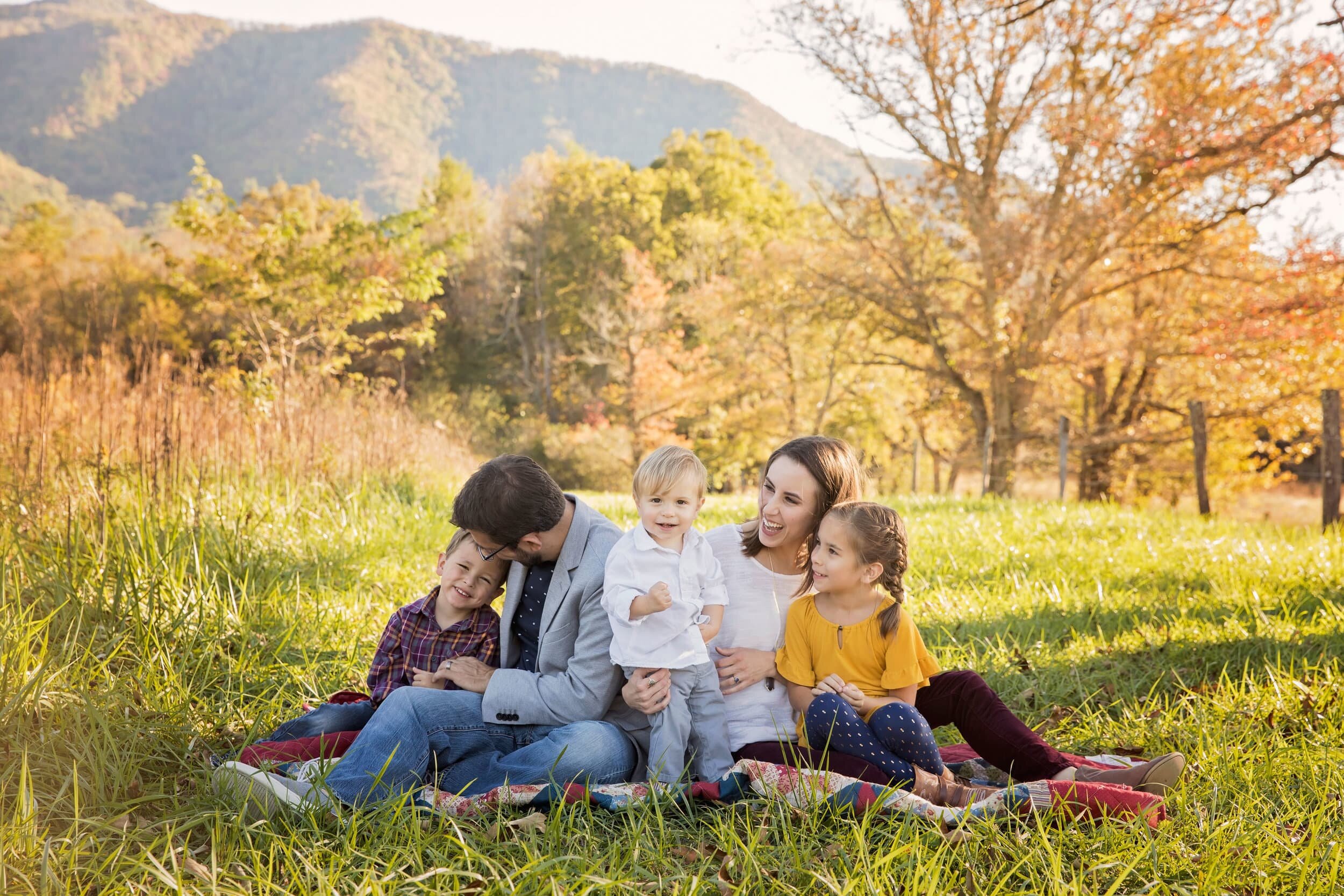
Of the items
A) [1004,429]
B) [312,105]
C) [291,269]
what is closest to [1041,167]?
[1004,429]

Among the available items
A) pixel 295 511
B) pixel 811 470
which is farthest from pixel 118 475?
pixel 811 470

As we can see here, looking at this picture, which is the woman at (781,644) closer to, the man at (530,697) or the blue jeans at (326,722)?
the man at (530,697)

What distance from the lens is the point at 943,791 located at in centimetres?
274

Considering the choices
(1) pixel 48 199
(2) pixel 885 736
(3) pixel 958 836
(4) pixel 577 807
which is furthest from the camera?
(1) pixel 48 199

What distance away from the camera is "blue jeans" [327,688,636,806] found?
2555mm

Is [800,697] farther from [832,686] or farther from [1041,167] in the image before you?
[1041,167]

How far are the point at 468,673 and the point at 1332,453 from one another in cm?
829

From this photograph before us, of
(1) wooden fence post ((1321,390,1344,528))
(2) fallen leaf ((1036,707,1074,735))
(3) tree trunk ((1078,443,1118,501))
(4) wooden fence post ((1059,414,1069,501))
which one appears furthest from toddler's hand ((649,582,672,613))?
(3) tree trunk ((1078,443,1118,501))

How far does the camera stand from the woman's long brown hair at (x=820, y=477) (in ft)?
9.98

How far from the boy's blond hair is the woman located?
1.15 ft

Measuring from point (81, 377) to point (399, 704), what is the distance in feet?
11.3

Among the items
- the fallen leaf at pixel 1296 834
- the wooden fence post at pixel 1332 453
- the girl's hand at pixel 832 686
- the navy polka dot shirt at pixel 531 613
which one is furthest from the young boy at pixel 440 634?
the wooden fence post at pixel 1332 453

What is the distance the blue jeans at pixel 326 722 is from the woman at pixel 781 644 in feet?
3.35

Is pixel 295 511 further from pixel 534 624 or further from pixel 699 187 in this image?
pixel 699 187
